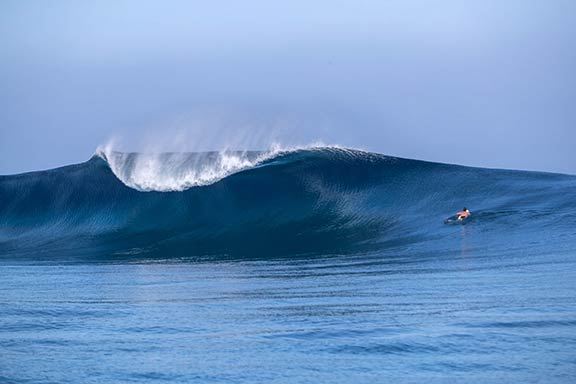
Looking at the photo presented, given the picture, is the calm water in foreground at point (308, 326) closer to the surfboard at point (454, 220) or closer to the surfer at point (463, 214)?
the surfboard at point (454, 220)

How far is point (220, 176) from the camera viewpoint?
22.1 meters

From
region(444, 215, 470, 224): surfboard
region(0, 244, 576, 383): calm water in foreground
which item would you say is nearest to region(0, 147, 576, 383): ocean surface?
region(0, 244, 576, 383): calm water in foreground

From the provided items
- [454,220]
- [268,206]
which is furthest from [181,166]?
[454,220]

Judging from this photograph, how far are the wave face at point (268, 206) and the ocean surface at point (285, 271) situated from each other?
0.21 feet

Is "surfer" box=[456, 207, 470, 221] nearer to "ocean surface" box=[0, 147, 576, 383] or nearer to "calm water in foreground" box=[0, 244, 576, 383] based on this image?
"ocean surface" box=[0, 147, 576, 383]

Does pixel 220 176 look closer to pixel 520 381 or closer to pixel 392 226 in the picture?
pixel 392 226

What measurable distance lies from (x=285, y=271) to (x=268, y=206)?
28.3 ft

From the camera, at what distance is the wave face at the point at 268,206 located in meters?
15.7

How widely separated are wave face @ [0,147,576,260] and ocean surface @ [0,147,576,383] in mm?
65

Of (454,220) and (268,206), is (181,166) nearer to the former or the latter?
(268,206)

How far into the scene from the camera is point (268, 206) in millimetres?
20453

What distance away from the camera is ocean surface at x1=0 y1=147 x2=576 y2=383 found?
621 cm

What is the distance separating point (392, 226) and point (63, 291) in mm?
7931

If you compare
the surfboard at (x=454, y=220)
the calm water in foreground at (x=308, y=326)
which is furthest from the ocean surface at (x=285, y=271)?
the surfboard at (x=454, y=220)
